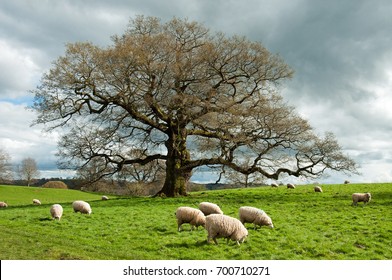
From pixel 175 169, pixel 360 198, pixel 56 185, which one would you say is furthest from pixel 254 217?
pixel 56 185

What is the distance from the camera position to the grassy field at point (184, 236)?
1130cm

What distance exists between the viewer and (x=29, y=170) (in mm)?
77375

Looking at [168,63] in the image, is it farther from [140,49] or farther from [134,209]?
[134,209]

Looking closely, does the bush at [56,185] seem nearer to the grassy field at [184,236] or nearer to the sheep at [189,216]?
the grassy field at [184,236]

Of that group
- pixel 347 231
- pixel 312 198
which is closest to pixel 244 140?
pixel 312 198

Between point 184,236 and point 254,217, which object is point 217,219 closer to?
point 184,236

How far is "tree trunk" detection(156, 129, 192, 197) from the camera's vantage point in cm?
2947

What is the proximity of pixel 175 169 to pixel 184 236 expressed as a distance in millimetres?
16175

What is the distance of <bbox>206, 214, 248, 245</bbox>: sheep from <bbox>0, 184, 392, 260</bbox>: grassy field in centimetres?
27

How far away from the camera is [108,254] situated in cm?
1127

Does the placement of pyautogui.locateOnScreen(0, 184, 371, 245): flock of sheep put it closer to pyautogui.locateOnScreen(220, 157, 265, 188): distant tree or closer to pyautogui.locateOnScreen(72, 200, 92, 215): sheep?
pyautogui.locateOnScreen(72, 200, 92, 215): sheep

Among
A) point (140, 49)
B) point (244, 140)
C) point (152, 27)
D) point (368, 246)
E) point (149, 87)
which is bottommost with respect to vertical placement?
point (368, 246)

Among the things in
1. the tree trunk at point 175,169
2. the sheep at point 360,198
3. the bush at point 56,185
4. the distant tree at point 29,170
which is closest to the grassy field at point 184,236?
the sheep at point 360,198
